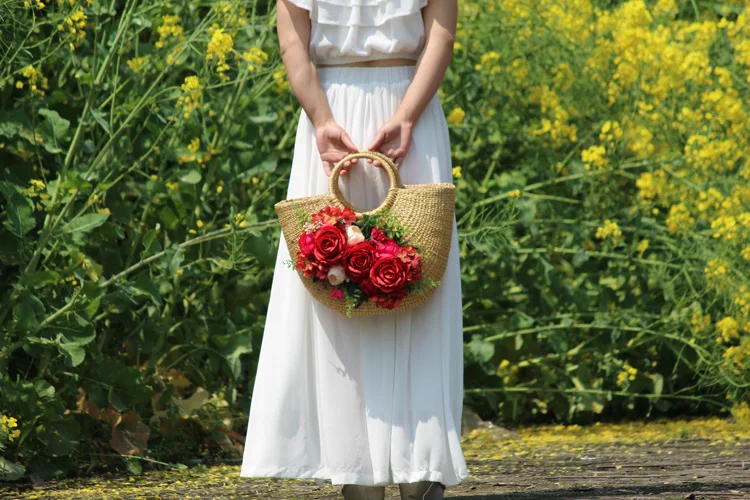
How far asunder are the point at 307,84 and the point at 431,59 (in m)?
0.28

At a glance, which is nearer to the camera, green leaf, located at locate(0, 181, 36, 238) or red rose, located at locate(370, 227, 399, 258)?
red rose, located at locate(370, 227, 399, 258)

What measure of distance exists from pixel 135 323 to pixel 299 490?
0.87 meters

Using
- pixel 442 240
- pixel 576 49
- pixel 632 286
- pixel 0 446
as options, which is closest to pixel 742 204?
pixel 632 286

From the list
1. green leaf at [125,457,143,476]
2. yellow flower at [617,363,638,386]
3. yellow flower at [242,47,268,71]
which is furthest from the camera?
yellow flower at [617,363,638,386]

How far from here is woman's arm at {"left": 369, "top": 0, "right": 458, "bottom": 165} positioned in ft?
8.52

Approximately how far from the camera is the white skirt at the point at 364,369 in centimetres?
262

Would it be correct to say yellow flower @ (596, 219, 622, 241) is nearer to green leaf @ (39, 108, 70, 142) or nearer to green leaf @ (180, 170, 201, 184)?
green leaf @ (180, 170, 201, 184)

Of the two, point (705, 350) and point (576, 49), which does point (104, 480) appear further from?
point (576, 49)

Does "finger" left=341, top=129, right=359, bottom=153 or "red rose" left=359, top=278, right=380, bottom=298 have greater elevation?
"finger" left=341, top=129, right=359, bottom=153

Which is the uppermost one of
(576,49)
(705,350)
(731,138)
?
(576,49)

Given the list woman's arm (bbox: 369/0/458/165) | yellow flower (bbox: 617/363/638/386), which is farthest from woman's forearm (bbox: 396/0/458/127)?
yellow flower (bbox: 617/363/638/386)

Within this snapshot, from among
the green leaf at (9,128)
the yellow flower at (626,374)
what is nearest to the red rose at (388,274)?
the green leaf at (9,128)

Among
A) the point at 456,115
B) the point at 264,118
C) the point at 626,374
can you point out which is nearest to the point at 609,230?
the point at 626,374

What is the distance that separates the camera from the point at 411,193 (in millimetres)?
2549
